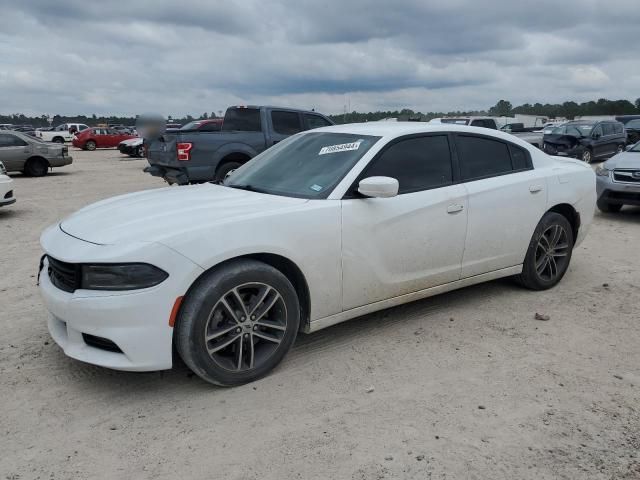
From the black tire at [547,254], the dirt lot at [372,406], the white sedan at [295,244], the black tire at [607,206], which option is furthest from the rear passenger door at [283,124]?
the dirt lot at [372,406]

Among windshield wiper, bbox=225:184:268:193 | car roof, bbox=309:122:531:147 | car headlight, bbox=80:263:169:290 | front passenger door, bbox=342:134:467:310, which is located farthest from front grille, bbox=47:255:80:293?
car roof, bbox=309:122:531:147

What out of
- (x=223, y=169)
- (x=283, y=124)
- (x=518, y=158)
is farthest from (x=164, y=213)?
(x=283, y=124)

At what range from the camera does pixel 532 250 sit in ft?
16.4

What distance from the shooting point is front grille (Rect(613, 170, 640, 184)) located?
8938mm

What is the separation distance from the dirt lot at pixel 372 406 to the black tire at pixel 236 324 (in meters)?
0.15

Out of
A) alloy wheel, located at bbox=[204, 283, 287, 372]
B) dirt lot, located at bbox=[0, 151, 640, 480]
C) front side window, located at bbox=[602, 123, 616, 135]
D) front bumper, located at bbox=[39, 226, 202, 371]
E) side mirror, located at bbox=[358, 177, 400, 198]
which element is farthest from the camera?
front side window, located at bbox=[602, 123, 616, 135]

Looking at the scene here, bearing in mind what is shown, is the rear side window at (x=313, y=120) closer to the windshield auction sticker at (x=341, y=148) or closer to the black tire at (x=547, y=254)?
the black tire at (x=547, y=254)

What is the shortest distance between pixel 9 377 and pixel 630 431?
369cm

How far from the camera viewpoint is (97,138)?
113 ft

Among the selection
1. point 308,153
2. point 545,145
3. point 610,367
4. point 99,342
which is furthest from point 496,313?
point 545,145

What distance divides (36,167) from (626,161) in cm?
1614

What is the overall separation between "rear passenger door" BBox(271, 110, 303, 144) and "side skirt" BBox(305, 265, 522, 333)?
6859 mm

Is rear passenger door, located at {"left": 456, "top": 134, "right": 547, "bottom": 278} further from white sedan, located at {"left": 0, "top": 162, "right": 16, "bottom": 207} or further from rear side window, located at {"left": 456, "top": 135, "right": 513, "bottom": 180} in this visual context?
white sedan, located at {"left": 0, "top": 162, "right": 16, "bottom": 207}

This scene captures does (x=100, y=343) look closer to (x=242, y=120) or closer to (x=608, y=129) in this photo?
(x=242, y=120)
